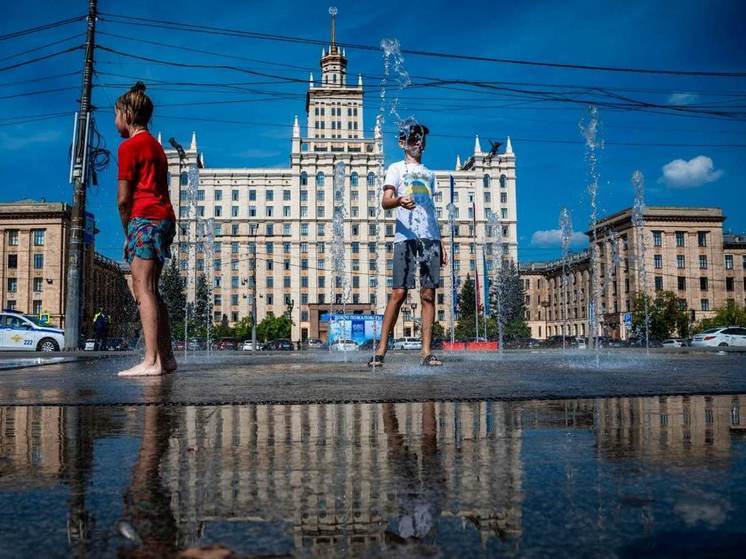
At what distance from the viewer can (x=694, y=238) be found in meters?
66.5

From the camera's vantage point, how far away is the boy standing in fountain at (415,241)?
20.1 feet

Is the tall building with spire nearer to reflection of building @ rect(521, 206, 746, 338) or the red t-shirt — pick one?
reflection of building @ rect(521, 206, 746, 338)

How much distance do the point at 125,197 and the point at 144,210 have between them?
15cm

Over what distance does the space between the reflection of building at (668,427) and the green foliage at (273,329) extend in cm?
6515

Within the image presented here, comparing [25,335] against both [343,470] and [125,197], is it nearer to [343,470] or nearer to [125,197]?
[125,197]

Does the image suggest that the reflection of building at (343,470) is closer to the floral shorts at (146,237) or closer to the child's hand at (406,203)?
the floral shorts at (146,237)

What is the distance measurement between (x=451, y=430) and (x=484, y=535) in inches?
44.7

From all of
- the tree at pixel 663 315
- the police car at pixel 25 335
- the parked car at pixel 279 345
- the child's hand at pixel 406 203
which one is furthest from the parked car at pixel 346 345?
the child's hand at pixel 406 203

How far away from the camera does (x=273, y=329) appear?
67.8 m

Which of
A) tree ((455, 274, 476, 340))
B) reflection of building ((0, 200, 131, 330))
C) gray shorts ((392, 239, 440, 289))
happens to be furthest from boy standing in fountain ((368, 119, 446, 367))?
tree ((455, 274, 476, 340))

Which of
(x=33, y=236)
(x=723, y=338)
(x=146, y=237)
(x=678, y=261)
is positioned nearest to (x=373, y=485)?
(x=146, y=237)

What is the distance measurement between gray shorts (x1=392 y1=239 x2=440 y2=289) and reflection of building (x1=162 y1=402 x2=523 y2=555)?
3594 millimetres

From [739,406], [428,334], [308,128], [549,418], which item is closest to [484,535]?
[549,418]

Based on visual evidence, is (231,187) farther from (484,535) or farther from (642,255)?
(484,535)
